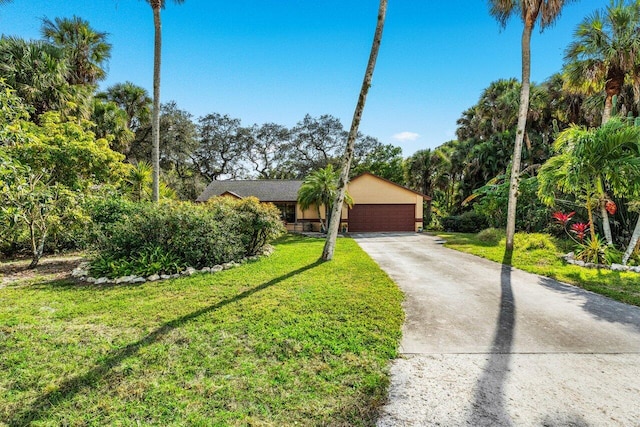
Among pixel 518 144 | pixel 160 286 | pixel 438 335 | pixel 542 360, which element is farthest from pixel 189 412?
pixel 518 144

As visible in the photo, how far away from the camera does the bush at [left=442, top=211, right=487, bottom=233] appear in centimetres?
2113

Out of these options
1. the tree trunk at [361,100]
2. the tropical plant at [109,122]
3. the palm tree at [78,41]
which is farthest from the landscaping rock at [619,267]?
the palm tree at [78,41]

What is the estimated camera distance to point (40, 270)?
790 cm

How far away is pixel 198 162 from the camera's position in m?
34.1

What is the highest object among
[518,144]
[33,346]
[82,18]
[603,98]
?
[82,18]

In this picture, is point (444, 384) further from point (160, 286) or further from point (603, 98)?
point (603, 98)

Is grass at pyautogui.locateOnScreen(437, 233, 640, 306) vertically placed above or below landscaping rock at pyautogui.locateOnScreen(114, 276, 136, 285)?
above

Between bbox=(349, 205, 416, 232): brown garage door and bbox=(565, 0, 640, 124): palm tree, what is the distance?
1248 centimetres

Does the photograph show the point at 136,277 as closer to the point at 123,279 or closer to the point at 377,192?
the point at 123,279

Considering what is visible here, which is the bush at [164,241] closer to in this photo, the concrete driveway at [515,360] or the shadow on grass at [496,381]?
the concrete driveway at [515,360]

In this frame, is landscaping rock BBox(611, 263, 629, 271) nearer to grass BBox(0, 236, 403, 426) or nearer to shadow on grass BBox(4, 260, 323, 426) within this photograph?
grass BBox(0, 236, 403, 426)

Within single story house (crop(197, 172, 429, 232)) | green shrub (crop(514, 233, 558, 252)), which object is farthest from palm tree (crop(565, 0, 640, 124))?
single story house (crop(197, 172, 429, 232))

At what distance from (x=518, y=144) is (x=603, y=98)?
18.1ft

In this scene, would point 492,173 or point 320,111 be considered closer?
point 492,173
